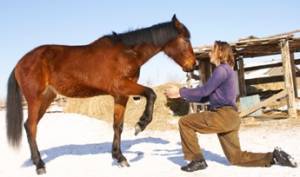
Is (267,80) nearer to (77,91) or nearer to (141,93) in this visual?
(77,91)

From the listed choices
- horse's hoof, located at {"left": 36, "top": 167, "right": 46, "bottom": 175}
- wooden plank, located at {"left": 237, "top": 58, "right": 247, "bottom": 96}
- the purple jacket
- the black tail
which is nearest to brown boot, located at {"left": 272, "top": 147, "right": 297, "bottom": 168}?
the purple jacket

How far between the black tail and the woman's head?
381 cm

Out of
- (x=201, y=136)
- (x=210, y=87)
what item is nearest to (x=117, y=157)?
(x=210, y=87)

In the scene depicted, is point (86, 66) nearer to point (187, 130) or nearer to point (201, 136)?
point (187, 130)

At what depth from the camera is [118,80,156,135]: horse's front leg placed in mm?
5977

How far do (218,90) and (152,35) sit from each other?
1.65 meters

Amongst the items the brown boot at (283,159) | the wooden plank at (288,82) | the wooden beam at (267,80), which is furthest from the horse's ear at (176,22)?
the wooden beam at (267,80)

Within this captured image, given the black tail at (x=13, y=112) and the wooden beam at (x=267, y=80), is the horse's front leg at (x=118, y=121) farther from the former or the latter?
the wooden beam at (x=267, y=80)

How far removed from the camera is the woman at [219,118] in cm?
548

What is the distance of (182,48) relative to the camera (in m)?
6.59

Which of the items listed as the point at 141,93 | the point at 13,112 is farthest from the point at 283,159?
the point at 13,112

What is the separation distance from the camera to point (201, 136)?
1102 cm

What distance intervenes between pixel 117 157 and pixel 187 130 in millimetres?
1689

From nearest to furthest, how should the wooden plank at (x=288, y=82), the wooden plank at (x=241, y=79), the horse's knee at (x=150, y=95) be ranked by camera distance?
the horse's knee at (x=150, y=95) → the wooden plank at (x=288, y=82) → the wooden plank at (x=241, y=79)
